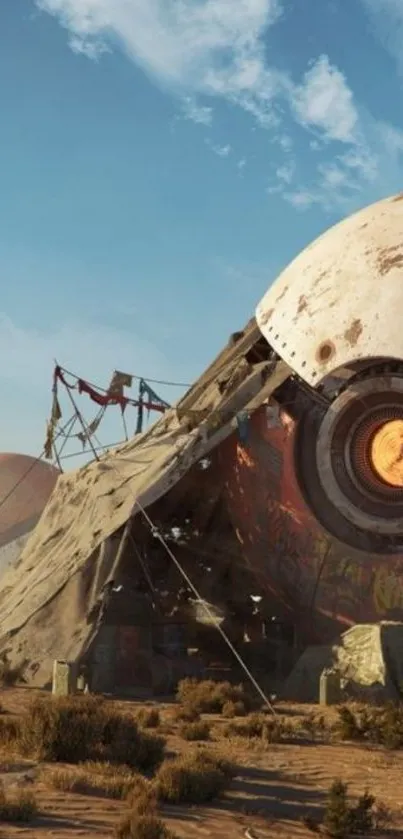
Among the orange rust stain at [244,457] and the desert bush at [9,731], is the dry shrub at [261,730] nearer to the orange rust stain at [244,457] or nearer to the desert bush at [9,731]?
the desert bush at [9,731]

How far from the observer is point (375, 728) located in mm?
13508

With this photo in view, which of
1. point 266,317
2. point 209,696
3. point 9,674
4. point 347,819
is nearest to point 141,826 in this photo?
point 347,819

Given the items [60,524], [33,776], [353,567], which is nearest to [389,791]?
[33,776]

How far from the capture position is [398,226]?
1870 centimetres

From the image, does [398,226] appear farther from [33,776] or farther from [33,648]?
[33,776]

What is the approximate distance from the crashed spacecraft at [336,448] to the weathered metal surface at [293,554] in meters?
0.02

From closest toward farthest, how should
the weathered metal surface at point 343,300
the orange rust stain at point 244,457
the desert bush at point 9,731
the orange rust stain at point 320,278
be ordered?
the desert bush at point 9,731, the weathered metal surface at point 343,300, the orange rust stain at point 320,278, the orange rust stain at point 244,457

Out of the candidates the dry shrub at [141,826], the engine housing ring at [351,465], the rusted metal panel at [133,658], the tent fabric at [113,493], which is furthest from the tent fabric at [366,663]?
the dry shrub at [141,826]

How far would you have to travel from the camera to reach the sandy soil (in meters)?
7.80

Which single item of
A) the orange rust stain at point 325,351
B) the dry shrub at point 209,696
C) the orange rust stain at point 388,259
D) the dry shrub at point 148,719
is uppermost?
the orange rust stain at point 388,259

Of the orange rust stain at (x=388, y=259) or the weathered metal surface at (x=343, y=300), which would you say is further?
the orange rust stain at (x=388, y=259)

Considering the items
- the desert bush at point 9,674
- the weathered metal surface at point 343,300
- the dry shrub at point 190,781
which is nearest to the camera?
the dry shrub at point 190,781

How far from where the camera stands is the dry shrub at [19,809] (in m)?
7.66

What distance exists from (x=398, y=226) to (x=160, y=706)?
33.7 feet
